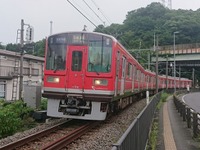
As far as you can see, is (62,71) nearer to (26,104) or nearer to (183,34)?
(26,104)

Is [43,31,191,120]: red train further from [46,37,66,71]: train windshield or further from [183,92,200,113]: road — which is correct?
[183,92,200,113]: road

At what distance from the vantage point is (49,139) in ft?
31.8

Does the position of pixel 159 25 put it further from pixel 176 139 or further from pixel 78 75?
pixel 176 139

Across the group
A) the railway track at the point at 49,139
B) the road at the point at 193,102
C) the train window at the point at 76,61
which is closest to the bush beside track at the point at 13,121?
the railway track at the point at 49,139

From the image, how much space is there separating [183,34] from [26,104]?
192 feet

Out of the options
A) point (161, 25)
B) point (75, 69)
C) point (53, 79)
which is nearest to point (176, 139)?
point (75, 69)

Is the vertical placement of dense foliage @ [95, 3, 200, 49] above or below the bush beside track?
above

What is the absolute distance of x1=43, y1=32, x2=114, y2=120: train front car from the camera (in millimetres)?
12031

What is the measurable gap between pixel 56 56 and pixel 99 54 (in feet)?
5.39

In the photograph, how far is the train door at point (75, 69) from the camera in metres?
12.2

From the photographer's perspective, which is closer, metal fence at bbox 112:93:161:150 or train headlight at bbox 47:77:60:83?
metal fence at bbox 112:93:161:150

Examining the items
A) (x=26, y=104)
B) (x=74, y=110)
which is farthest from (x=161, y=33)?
(x=74, y=110)

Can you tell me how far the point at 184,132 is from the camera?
451 inches

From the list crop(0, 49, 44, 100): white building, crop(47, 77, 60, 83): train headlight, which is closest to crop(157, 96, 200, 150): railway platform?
crop(47, 77, 60, 83): train headlight
